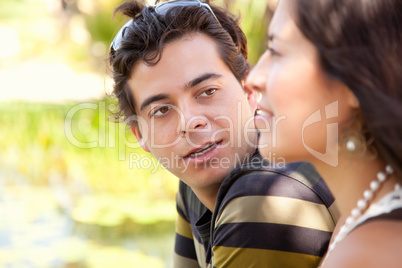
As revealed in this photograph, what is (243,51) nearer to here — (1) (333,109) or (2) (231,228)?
(2) (231,228)

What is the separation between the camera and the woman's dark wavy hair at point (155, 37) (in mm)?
2242

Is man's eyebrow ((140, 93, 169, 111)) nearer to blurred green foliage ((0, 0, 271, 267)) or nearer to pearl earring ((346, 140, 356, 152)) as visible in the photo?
pearl earring ((346, 140, 356, 152))

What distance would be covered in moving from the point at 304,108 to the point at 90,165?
5090 millimetres

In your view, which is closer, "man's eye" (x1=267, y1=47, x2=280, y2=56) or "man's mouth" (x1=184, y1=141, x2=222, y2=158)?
"man's eye" (x1=267, y1=47, x2=280, y2=56)

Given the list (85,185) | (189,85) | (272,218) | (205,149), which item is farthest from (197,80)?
(85,185)

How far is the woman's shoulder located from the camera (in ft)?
3.52

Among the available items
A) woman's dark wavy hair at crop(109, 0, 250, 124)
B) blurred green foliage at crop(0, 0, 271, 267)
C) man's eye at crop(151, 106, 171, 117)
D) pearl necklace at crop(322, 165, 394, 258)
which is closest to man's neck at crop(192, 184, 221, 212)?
man's eye at crop(151, 106, 171, 117)

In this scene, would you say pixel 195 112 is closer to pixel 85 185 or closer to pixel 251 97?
pixel 251 97

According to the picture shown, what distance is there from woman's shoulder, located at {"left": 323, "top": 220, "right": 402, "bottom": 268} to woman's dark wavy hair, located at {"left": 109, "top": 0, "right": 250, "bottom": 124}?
1308 millimetres

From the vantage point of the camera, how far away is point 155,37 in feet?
7.39

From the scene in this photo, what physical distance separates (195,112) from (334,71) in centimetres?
Answer: 98

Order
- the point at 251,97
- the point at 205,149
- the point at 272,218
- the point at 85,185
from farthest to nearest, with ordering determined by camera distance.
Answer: the point at 85,185, the point at 251,97, the point at 205,149, the point at 272,218

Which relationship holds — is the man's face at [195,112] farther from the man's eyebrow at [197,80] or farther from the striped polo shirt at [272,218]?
the striped polo shirt at [272,218]

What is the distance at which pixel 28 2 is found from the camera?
52.7ft
